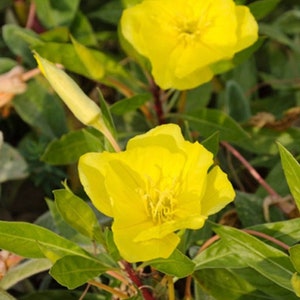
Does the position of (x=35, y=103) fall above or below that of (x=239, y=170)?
above

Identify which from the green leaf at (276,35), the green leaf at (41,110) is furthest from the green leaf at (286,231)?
the green leaf at (276,35)

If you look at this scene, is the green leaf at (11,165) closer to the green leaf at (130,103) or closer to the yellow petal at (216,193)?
the green leaf at (130,103)

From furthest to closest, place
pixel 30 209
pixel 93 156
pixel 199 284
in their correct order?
pixel 30 209, pixel 199 284, pixel 93 156

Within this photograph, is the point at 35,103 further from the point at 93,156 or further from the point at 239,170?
the point at 93,156

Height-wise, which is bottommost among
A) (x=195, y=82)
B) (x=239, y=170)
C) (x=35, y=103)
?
(x=239, y=170)

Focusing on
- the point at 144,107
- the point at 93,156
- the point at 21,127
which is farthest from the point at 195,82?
the point at 21,127

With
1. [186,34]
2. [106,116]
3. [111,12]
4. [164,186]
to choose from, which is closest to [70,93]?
[106,116]

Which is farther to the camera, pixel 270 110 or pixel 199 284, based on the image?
pixel 270 110

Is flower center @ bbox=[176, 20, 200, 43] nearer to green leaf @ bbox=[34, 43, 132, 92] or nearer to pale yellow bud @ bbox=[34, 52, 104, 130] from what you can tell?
green leaf @ bbox=[34, 43, 132, 92]
